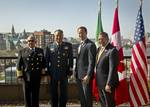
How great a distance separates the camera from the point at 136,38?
6.89 metres

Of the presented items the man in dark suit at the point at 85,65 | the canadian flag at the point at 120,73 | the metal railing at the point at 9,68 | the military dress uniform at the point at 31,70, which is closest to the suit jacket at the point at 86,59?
the man in dark suit at the point at 85,65

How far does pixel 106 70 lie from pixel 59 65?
951 millimetres

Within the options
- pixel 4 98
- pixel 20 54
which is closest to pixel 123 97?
pixel 20 54

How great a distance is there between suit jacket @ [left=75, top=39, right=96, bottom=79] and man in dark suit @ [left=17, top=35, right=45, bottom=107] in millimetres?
656

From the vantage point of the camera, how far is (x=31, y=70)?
5973 mm

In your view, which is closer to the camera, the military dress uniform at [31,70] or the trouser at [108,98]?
the trouser at [108,98]

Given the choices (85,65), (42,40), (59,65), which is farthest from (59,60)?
(42,40)

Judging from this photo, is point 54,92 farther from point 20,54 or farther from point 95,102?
point 95,102

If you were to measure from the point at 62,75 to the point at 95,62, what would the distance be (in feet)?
2.20

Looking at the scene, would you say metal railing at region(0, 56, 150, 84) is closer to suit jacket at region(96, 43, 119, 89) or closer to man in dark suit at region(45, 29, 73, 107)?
man in dark suit at region(45, 29, 73, 107)

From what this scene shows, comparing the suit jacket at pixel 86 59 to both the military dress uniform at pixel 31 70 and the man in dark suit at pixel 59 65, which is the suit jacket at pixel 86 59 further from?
the military dress uniform at pixel 31 70

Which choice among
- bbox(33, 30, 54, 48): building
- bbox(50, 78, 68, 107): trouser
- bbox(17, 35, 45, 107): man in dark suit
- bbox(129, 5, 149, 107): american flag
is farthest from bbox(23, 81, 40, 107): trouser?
bbox(129, 5, 149, 107): american flag

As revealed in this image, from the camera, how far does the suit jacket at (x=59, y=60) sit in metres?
6.10

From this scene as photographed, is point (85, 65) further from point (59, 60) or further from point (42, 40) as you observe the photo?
point (42, 40)
